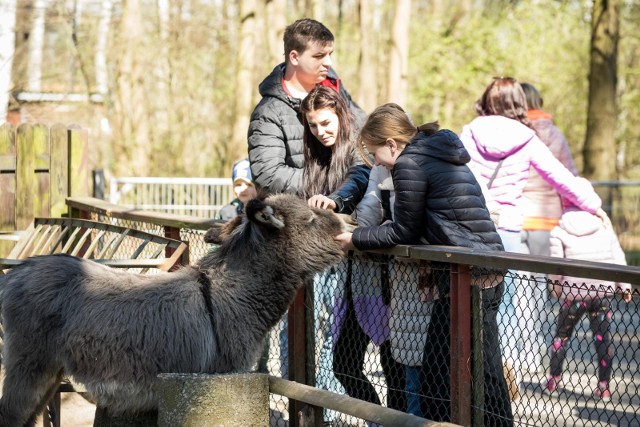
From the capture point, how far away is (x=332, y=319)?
6895 mm

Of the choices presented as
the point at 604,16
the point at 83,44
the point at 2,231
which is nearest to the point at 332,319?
the point at 2,231

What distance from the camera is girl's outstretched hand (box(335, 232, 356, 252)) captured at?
614 centimetres

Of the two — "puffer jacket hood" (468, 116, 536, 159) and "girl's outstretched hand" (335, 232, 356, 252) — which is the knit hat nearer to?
"puffer jacket hood" (468, 116, 536, 159)

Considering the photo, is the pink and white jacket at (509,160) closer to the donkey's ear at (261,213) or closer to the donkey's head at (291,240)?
the donkey's head at (291,240)

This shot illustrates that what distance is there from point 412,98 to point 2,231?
25.0m

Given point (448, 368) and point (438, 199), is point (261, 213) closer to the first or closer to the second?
point (438, 199)

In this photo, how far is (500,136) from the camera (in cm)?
840

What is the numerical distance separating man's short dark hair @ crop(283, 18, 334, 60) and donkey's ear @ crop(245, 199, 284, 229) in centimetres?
167

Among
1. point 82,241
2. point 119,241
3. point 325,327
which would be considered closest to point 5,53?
point 82,241

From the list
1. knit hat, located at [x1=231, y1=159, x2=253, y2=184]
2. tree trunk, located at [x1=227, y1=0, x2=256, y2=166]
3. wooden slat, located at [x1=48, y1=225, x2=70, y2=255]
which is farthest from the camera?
tree trunk, located at [x1=227, y1=0, x2=256, y2=166]

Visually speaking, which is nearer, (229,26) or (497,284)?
(497,284)

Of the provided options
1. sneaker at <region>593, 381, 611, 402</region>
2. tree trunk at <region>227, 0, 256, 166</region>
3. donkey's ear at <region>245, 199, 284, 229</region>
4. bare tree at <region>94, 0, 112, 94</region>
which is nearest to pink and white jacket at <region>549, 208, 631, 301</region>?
sneaker at <region>593, 381, 611, 402</region>

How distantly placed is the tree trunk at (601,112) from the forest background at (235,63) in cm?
482

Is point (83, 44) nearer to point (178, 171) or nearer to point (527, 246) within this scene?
point (178, 171)
